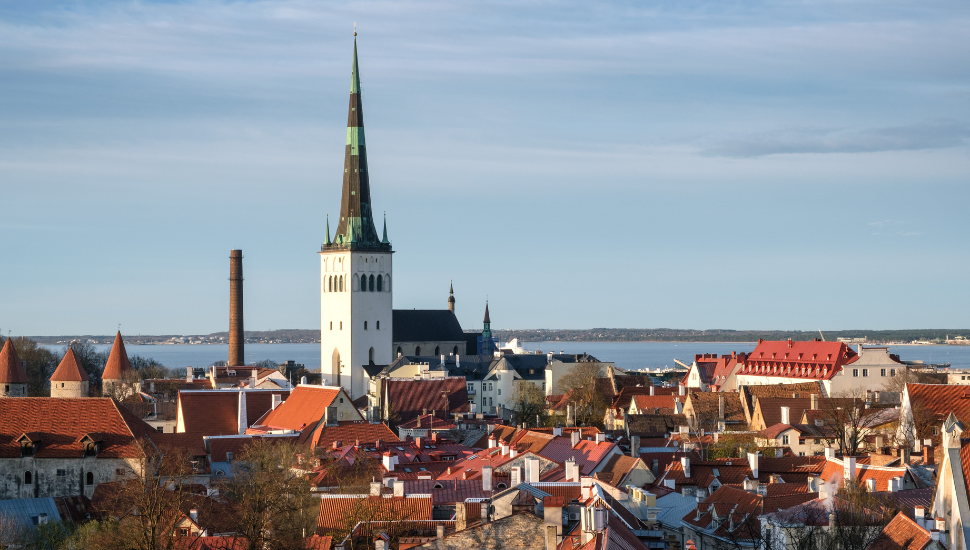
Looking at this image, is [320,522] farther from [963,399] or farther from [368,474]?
[963,399]

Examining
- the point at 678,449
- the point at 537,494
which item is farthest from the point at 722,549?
the point at 678,449

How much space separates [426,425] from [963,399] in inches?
1185

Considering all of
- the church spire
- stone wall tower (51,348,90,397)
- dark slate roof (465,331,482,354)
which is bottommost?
stone wall tower (51,348,90,397)

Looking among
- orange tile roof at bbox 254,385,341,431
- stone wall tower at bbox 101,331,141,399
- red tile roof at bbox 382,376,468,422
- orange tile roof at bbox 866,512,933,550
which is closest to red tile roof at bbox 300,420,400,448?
orange tile roof at bbox 254,385,341,431

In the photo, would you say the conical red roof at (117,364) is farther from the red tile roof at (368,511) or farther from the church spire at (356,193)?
the red tile roof at (368,511)

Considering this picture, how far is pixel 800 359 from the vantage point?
10550 centimetres

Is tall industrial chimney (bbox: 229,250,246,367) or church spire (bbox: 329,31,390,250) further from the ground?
church spire (bbox: 329,31,390,250)

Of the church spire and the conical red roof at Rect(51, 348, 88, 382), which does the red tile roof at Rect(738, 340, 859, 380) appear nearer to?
the church spire

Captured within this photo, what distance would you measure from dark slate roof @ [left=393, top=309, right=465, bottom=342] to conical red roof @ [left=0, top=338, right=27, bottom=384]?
48.6 metres

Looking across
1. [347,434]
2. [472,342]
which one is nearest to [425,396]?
[347,434]

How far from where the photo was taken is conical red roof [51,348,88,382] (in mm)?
93500

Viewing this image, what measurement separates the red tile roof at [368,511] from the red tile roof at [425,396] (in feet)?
179

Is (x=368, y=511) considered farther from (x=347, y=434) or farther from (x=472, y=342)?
(x=472, y=342)

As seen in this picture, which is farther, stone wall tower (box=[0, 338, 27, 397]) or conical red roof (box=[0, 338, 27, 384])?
conical red roof (box=[0, 338, 27, 384])
